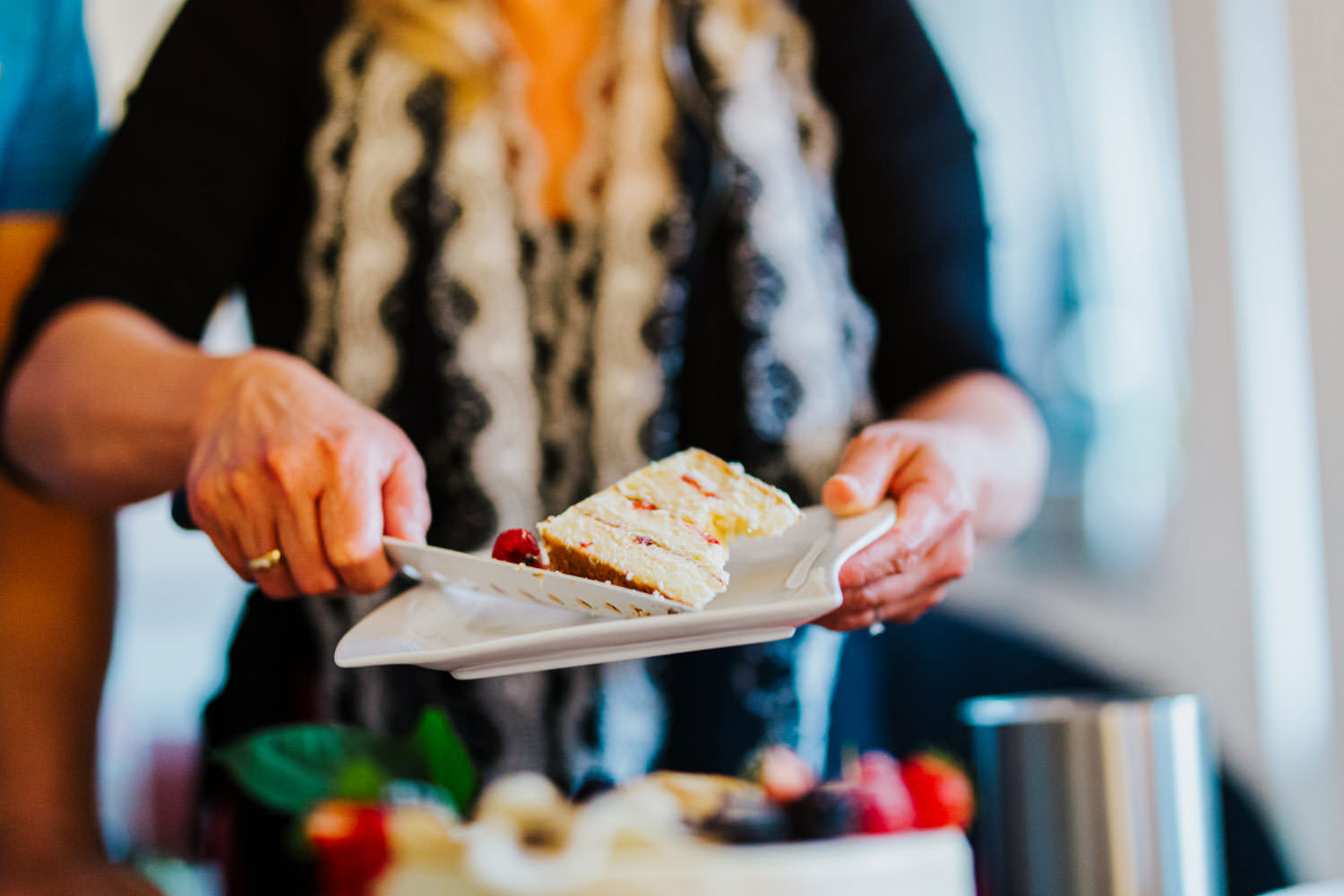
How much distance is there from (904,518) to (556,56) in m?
0.40

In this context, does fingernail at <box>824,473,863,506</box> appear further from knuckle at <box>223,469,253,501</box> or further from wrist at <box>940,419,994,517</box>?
knuckle at <box>223,469,253,501</box>

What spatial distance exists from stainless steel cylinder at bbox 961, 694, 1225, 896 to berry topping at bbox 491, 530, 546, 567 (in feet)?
0.58

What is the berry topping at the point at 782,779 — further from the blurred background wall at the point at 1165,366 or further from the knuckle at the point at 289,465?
the blurred background wall at the point at 1165,366

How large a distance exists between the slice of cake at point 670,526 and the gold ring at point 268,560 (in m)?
0.08

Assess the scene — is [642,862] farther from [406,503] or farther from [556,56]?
[556,56]

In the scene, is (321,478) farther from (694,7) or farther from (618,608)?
(694,7)

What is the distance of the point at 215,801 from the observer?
52 cm

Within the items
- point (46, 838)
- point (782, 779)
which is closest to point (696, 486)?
point (782, 779)

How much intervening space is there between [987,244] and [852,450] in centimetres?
25

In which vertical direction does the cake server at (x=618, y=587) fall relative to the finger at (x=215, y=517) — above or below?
below

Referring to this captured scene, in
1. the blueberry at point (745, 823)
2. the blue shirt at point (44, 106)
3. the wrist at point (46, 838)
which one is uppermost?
the blue shirt at point (44, 106)

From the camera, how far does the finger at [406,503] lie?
0.27 metres

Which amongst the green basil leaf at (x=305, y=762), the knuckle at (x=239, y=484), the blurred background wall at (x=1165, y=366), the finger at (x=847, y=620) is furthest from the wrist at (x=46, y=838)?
the finger at (x=847, y=620)

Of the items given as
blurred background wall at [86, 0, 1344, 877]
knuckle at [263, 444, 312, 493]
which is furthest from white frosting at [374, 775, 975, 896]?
blurred background wall at [86, 0, 1344, 877]
